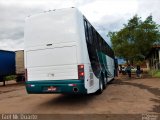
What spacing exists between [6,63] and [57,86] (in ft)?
60.0

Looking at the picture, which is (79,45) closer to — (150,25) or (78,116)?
(78,116)

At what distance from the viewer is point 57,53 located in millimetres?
10422

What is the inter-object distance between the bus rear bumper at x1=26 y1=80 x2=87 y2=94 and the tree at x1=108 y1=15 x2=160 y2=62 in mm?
31505

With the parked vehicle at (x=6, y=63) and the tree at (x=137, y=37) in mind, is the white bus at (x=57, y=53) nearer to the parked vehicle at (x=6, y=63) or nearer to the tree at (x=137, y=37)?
the parked vehicle at (x=6, y=63)

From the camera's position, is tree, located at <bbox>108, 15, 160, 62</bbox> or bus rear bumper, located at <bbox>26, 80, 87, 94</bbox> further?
tree, located at <bbox>108, 15, 160, 62</bbox>

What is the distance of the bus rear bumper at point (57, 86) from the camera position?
10109 millimetres

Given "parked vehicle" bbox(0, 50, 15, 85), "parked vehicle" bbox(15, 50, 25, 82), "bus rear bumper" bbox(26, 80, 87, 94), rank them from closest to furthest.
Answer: "bus rear bumper" bbox(26, 80, 87, 94), "parked vehicle" bbox(0, 50, 15, 85), "parked vehicle" bbox(15, 50, 25, 82)

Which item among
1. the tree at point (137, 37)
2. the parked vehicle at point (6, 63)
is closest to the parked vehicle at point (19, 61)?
the parked vehicle at point (6, 63)

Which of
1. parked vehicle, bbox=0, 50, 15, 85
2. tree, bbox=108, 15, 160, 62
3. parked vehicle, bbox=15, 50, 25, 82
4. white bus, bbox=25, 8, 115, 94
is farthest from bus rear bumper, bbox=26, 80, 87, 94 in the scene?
tree, bbox=108, 15, 160, 62

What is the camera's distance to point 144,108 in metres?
10.0

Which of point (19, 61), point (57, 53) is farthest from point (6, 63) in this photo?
point (57, 53)

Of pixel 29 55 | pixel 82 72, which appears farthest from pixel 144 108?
pixel 29 55

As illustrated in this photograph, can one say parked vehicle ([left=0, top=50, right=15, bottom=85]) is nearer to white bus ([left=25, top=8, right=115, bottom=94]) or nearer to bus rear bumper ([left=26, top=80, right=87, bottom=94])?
white bus ([left=25, top=8, right=115, bottom=94])

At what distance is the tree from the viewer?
40.7 meters
